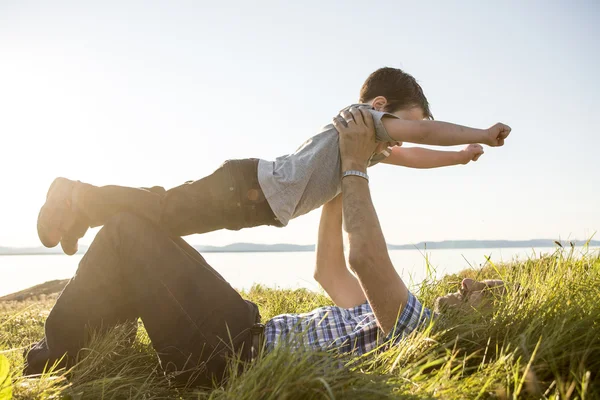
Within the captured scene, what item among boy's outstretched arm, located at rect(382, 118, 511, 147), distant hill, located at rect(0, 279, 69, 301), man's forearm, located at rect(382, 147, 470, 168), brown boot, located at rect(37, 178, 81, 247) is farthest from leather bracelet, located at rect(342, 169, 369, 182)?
distant hill, located at rect(0, 279, 69, 301)

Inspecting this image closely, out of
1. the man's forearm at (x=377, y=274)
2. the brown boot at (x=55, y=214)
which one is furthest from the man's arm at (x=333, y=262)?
the brown boot at (x=55, y=214)

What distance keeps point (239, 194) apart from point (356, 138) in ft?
2.83

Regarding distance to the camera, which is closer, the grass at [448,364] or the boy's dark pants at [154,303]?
the grass at [448,364]

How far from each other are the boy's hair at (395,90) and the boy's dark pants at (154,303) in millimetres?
2088

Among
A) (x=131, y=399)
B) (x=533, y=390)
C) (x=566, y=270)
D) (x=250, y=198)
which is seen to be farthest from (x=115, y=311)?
(x=566, y=270)

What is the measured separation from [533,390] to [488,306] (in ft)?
3.69

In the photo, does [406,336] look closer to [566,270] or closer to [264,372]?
[264,372]

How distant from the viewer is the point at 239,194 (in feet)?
9.22

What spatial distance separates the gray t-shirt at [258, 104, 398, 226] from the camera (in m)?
2.83

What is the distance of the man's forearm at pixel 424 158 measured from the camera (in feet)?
12.4

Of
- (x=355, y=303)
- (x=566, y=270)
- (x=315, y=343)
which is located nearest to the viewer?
(x=315, y=343)

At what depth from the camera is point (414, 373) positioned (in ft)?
5.78

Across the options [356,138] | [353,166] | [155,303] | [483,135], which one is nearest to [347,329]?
[353,166]

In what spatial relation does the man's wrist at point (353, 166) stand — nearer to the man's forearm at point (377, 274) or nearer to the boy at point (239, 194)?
the boy at point (239, 194)
